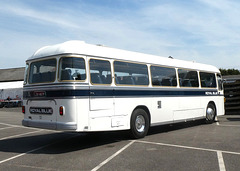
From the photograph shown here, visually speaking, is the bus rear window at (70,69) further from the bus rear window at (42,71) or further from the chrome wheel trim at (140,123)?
the chrome wheel trim at (140,123)

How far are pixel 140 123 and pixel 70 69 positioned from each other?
10.6ft

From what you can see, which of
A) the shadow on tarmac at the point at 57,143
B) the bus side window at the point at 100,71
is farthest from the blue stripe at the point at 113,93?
the shadow on tarmac at the point at 57,143

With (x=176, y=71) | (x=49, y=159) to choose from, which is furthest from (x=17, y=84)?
(x=49, y=159)

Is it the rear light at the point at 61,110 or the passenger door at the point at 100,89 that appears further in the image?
the passenger door at the point at 100,89

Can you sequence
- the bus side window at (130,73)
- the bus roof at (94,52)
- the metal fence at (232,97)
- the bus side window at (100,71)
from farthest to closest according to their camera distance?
the metal fence at (232,97)
the bus side window at (130,73)
the bus side window at (100,71)
the bus roof at (94,52)

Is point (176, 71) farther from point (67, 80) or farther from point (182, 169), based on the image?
point (182, 169)

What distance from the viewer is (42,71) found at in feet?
26.8

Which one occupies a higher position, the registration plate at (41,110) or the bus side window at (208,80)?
the bus side window at (208,80)

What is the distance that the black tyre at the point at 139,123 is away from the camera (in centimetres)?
898

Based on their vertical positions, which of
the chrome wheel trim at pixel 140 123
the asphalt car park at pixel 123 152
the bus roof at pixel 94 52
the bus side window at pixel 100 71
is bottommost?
the asphalt car park at pixel 123 152

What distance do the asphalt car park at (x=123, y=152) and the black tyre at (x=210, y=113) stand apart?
316 centimetres

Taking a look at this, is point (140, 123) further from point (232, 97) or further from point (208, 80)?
point (232, 97)

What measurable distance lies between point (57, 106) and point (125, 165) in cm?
260

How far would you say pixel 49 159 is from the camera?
6730mm
